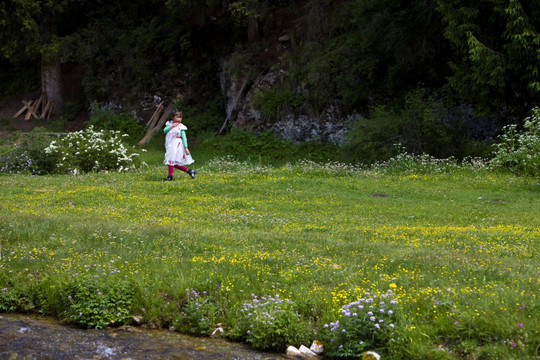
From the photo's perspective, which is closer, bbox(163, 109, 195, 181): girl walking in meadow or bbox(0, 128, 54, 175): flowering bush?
bbox(163, 109, 195, 181): girl walking in meadow

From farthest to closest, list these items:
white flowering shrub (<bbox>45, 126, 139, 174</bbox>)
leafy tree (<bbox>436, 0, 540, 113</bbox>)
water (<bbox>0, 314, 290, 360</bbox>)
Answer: white flowering shrub (<bbox>45, 126, 139, 174</bbox>)
leafy tree (<bbox>436, 0, 540, 113</bbox>)
water (<bbox>0, 314, 290, 360</bbox>)

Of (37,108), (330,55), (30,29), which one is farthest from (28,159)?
(37,108)

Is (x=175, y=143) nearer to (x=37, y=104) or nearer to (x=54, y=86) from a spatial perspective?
(x=54, y=86)

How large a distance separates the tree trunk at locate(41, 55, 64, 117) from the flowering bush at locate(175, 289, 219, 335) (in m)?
33.9

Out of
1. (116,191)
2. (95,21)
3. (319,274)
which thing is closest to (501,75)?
(116,191)

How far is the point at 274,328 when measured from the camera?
739cm

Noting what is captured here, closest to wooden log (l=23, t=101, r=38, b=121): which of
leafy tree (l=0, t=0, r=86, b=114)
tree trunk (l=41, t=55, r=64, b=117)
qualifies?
tree trunk (l=41, t=55, r=64, b=117)

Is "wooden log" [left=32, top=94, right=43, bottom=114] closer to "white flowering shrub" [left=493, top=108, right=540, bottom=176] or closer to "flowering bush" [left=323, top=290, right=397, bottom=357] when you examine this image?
"white flowering shrub" [left=493, top=108, right=540, bottom=176]

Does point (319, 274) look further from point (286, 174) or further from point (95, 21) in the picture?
point (95, 21)

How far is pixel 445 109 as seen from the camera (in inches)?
949

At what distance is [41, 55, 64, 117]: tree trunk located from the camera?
1529 inches

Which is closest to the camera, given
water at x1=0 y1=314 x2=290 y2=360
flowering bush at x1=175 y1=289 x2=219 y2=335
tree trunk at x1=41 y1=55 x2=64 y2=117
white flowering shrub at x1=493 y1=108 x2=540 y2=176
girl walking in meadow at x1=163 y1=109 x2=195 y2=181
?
water at x1=0 y1=314 x2=290 y2=360

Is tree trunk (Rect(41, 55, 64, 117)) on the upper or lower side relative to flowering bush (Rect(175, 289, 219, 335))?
upper

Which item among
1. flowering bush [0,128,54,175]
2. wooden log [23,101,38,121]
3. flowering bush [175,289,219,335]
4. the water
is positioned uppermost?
wooden log [23,101,38,121]
